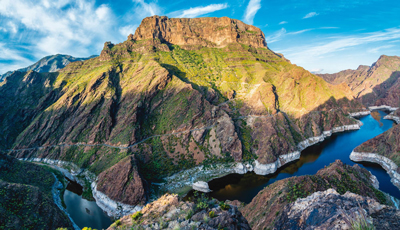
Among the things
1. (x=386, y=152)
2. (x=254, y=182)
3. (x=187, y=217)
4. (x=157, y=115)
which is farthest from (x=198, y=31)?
(x=187, y=217)

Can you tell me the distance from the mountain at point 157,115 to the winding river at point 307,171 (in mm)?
4465

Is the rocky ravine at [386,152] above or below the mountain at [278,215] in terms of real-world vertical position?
below

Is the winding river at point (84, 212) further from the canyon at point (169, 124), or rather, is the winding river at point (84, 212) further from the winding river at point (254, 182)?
the canyon at point (169, 124)

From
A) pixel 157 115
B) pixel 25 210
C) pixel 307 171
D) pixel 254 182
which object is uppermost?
pixel 157 115

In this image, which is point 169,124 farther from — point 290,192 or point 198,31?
point 198,31

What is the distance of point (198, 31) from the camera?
167 meters

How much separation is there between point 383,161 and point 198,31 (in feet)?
539

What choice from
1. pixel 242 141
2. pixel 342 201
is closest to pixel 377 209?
pixel 342 201

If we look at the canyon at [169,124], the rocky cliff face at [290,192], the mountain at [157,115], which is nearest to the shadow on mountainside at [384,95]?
the canyon at [169,124]

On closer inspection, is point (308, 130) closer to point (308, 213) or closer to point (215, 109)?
point (215, 109)

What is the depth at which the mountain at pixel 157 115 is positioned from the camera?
232 ft

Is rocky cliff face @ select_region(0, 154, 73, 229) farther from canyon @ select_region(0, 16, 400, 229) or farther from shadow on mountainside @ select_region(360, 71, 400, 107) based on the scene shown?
shadow on mountainside @ select_region(360, 71, 400, 107)

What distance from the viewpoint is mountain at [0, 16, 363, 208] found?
70.8 metres

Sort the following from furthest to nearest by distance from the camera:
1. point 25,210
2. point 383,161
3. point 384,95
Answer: point 384,95 → point 383,161 → point 25,210
